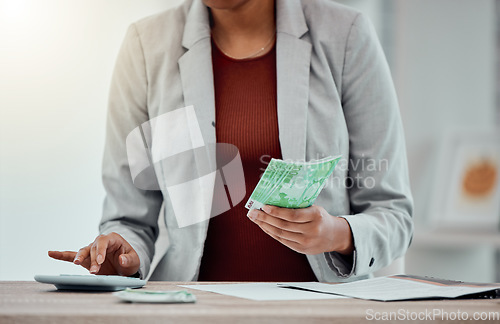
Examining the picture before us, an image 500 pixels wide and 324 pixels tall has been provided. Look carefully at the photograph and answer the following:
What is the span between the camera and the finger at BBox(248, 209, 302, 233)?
0.97 m

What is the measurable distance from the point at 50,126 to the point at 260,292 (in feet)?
3.85

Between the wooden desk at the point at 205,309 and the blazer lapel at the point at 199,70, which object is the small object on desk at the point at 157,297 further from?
the blazer lapel at the point at 199,70

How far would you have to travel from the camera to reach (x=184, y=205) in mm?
1333

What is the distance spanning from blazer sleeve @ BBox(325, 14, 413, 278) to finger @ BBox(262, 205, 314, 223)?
32 centimetres

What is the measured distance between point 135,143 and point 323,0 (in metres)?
0.60

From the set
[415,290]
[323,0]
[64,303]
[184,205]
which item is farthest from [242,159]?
[64,303]

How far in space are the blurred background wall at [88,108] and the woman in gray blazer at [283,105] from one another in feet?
1.40

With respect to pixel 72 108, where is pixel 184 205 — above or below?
below

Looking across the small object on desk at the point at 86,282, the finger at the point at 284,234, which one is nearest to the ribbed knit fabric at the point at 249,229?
the finger at the point at 284,234

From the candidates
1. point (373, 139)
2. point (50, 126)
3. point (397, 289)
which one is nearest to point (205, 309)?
point (397, 289)

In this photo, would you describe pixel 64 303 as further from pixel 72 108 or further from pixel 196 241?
pixel 72 108

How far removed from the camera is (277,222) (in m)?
0.99

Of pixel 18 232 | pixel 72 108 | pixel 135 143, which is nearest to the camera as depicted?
pixel 135 143

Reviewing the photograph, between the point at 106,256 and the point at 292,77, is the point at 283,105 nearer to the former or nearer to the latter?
the point at 292,77
